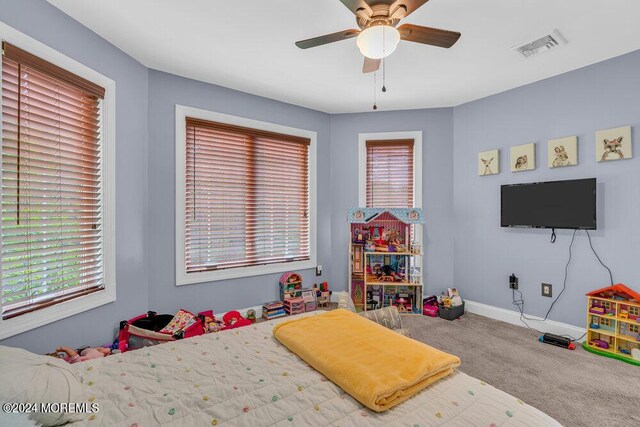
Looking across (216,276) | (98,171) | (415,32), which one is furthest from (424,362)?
(98,171)

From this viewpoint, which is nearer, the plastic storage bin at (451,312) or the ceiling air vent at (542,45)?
the ceiling air vent at (542,45)

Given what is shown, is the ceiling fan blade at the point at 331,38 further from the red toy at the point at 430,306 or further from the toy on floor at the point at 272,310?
the red toy at the point at 430,306

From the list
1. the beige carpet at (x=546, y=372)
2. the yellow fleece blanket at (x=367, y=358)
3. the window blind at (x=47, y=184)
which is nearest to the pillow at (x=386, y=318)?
the yellow fleece blanket at (x=367, y=358)

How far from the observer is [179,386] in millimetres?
1292

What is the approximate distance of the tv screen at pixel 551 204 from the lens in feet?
8.96

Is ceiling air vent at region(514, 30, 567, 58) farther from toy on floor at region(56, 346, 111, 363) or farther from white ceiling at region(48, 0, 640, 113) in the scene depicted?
toy on floor at region(56, 346, 111, 363)

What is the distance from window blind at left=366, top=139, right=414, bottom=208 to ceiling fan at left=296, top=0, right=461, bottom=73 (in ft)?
7.31

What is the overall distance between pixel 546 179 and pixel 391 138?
1.80m

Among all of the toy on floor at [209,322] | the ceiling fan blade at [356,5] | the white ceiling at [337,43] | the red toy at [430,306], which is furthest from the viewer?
the red toy at [430,306]

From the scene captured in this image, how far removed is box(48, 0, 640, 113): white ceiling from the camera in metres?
2.00

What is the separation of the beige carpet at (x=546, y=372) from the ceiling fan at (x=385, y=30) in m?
2.41

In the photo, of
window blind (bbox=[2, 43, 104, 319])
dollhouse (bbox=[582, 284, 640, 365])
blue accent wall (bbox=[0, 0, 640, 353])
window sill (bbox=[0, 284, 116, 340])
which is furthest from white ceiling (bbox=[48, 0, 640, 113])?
dollhouse (bbox=[582, 284, 640, 365])

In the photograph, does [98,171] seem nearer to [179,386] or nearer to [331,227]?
[179,386]

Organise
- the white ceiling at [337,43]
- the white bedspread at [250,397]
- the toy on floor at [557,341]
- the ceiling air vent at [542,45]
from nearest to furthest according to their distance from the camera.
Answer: the white bedspread at [250,397] → the white ceiling at [337,43] → the ceiling air vent at [542,45] → the toy on floor at [557,341]
